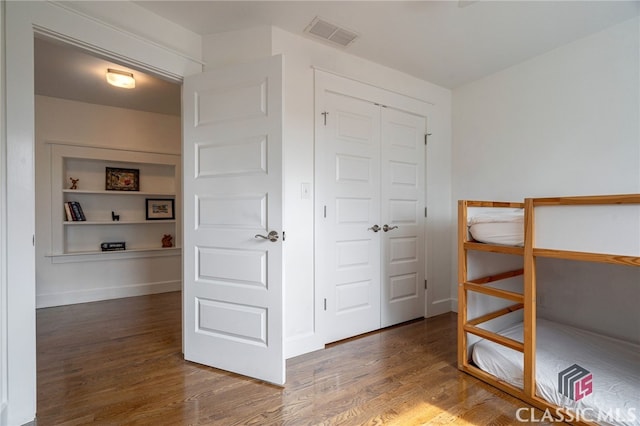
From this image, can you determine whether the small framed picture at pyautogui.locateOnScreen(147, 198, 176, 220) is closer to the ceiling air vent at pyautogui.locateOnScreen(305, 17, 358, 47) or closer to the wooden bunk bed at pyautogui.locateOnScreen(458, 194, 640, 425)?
the ceiling air vent at pyautogui.locateOnScreen(305, 17, 358, 47)

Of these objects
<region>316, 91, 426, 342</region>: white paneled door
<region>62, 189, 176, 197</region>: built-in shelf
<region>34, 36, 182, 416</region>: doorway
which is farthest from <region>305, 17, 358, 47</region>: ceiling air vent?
<region>62, 189, 176, 197</region>: built-in shelf

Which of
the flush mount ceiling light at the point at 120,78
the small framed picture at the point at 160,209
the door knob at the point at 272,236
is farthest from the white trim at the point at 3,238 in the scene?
the small framed picture at the point at 160,209

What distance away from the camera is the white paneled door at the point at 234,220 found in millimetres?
2012

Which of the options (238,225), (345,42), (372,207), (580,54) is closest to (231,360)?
(238,225)

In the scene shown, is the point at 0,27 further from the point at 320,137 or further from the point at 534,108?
the point at 534,108

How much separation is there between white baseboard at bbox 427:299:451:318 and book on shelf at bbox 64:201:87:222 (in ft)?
14.7

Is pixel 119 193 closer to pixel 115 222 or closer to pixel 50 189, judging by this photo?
pixel 115 222

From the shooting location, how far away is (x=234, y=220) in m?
2.13

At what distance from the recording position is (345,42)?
2537 millimetres

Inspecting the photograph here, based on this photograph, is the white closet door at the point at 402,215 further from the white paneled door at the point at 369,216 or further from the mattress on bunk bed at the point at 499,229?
the mattress on bunk bed at the point at 499,229

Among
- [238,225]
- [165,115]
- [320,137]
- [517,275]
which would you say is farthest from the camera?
[165,115]

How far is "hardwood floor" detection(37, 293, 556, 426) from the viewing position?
5.47 ft

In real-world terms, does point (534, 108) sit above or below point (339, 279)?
above

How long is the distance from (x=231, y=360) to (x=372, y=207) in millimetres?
1757
